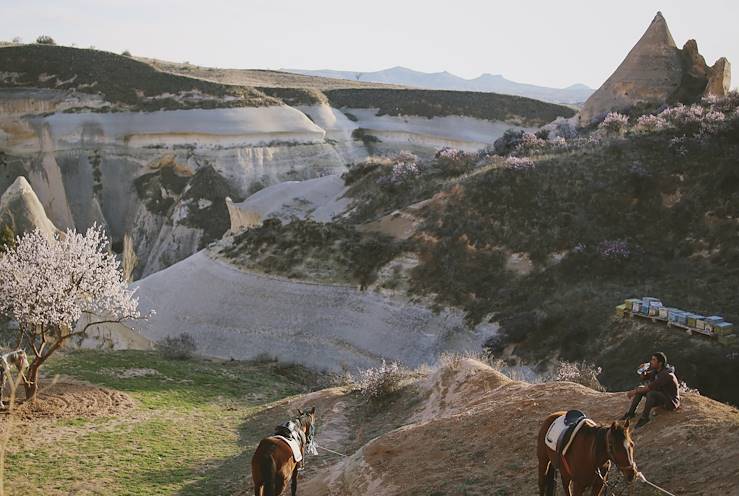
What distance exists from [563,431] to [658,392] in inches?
90.3

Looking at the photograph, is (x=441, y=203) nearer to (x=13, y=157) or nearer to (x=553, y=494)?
(x=553, y=494)

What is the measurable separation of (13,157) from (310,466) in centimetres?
5689

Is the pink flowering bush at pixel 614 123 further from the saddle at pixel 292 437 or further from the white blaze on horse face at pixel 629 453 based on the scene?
the white blaze on horse face at pixel 629 453

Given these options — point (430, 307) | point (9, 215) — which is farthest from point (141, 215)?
point (430, 307)

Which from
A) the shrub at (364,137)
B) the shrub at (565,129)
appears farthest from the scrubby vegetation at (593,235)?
the shrub at (364,137)

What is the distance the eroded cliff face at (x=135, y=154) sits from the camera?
201 ft

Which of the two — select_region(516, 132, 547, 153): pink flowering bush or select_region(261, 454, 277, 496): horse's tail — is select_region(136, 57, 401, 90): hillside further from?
select_region(261, 454, 277, 496): horse's tail

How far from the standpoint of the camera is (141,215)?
6019cm

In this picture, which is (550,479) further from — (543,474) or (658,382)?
(658,382)

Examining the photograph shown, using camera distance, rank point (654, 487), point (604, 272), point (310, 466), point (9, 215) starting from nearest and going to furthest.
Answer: point (654, 487), point (310, 466), point (604, 272), point (9, 215)

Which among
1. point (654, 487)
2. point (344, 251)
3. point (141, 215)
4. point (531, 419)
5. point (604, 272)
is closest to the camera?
point (654, 487)

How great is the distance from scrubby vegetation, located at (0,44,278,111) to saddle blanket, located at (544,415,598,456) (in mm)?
60585

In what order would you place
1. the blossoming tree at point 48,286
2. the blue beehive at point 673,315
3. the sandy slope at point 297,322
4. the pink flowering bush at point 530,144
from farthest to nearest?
the pink flowering bush at point 530,144 < the sandy slope at point 297,322 < the blue beehive at point 673,315 < the blossoming tree at point 48,286

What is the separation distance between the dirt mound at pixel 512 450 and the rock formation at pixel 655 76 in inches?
1336
